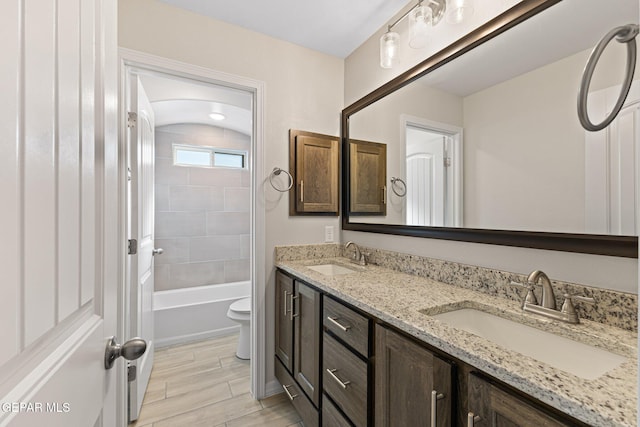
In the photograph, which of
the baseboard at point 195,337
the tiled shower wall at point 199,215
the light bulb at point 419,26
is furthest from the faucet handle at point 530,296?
the tiled shower wall at point 199,215

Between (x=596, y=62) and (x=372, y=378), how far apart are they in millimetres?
1196

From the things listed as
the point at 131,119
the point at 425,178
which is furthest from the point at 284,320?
the point at 131,119

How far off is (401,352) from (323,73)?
2.01 metres

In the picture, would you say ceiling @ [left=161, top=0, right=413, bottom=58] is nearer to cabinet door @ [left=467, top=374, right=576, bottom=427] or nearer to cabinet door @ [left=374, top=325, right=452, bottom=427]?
cabinet door @ [left=374, top=325, right=452, bottom=427]

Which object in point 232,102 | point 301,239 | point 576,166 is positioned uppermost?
point 232,102

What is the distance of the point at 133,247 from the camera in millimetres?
1594

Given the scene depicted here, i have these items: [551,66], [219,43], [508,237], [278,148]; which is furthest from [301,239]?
[551,66]

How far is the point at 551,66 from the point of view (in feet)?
3.31

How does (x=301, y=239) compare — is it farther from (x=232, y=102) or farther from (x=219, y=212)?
(x=219, y=212)

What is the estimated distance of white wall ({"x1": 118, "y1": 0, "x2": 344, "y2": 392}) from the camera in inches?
62.7

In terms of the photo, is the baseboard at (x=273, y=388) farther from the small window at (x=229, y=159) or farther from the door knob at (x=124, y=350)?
the small window at (x=229, y=159)

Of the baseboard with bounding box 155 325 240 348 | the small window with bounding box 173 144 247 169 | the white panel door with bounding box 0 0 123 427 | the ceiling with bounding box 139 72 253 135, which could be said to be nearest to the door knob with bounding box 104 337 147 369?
the white panel door with bounding box 0 0 123 427

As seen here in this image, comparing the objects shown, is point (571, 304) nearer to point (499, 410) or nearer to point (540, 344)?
point (540, 344)

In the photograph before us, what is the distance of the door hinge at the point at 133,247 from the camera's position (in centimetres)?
158
